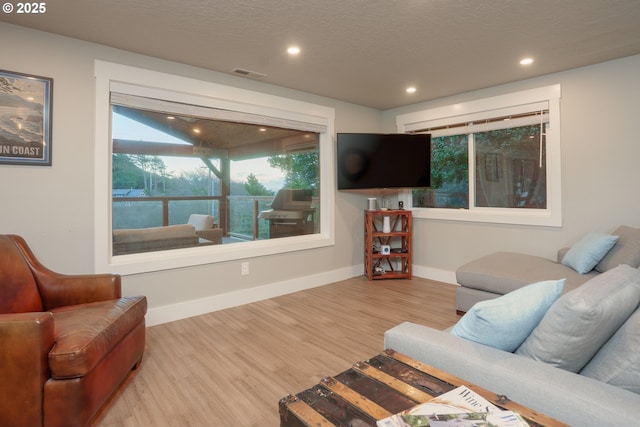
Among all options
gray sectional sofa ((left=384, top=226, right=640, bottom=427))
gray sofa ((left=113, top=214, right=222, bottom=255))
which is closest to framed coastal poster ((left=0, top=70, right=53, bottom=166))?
gray sofa ((left=113, top=214, right=222, bottom=255))

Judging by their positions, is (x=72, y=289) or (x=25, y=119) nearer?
(x=72, y=289)

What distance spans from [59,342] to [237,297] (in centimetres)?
202

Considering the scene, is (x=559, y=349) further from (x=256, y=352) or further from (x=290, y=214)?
(x=290, y=214)

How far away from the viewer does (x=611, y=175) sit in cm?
324

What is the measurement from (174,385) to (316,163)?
10.2ft

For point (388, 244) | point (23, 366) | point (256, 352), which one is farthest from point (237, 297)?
point (388, 244)

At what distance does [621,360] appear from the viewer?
43.5 inches

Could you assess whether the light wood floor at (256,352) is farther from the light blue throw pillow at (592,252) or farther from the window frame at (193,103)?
the light blue throw pillow at (592,252)

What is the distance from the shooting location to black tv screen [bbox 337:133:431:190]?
444cm

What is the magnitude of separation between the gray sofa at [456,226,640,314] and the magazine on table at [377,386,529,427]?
1.94 metres

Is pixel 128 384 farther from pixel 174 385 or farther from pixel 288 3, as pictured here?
pixel 288 3

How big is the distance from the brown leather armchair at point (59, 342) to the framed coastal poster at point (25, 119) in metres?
0.65

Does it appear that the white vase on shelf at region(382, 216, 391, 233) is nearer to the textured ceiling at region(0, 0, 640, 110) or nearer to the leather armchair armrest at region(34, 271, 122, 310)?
the textured ceiling at region(0, 0, 640, 110)

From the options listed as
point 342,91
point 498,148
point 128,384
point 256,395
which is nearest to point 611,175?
point 498,148
